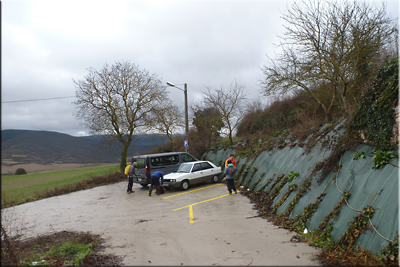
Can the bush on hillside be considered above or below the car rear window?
above

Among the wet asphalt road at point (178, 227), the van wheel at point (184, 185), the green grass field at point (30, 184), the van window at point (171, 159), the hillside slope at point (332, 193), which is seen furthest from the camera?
the van window at point (171, 159)

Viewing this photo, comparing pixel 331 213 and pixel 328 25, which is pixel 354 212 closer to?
pixel 331 213

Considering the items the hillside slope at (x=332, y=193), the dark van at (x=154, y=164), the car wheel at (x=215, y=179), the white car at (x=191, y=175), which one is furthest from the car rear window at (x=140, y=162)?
the hillside slope at (x=332, y=193)

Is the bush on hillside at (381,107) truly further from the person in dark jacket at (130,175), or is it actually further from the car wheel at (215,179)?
the person in dark jacket at (130,175)

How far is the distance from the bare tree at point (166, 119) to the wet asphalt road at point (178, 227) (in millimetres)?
13113

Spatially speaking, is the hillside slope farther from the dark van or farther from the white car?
the dark van

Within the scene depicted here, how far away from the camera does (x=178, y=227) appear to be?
7.06 metres

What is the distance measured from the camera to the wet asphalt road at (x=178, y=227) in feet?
16.1

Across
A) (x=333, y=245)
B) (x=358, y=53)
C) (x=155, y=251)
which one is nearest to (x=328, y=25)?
(x=358, y=53)

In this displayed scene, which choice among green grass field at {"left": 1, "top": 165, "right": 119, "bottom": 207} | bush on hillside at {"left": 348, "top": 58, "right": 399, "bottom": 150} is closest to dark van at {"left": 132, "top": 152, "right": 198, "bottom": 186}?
green grass field at {"left": 1, "top": 165, "right": 119, "bottom": 207}

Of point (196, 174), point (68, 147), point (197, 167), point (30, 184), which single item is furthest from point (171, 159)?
point (68, 147)

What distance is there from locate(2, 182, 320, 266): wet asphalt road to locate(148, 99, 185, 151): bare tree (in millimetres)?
13113

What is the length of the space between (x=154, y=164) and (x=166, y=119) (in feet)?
38.7

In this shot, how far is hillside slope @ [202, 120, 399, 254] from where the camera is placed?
446 cm
